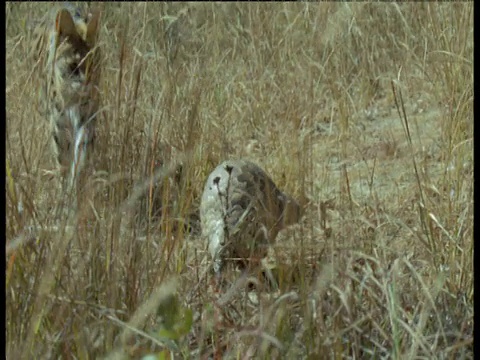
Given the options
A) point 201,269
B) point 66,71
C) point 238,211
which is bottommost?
point 201,269

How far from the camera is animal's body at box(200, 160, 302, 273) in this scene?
2.59 meters

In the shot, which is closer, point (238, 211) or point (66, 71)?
point (238, 211)

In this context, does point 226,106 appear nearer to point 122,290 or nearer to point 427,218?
point 427,218

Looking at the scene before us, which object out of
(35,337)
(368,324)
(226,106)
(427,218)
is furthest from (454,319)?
(226,106)

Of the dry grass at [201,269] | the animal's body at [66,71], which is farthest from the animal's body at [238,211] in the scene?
the animal's body at [66,71]

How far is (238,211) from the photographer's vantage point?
279 cm

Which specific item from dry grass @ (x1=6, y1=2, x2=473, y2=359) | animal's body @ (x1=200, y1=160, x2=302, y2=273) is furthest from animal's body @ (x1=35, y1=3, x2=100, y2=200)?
animal's body @ (x1=200, y1=160, x2=302, y2=273)

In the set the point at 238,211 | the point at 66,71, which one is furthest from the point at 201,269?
the point at 66,71

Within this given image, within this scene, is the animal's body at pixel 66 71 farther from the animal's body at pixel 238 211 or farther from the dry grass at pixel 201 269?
the animal's body at pixel 238 211

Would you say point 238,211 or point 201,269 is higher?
point 238,211

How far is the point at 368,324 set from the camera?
2.17 m

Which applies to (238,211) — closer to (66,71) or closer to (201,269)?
(201,269)

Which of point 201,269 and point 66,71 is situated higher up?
point 66,71

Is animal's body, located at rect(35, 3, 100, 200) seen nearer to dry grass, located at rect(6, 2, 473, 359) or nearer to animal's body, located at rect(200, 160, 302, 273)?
dry grass, located at rect(6, 2, 473, 359)
